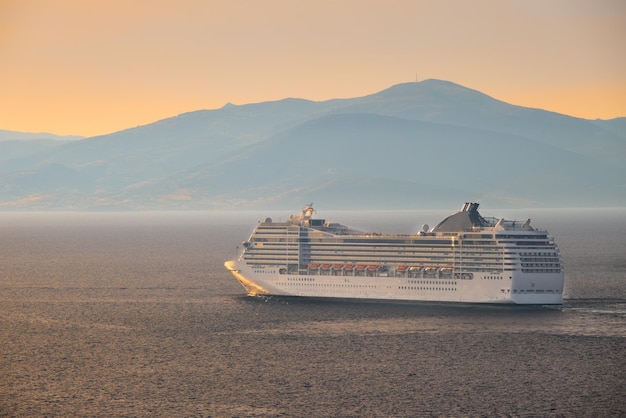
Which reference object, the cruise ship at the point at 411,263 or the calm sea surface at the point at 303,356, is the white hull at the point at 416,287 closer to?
the cruise ship at the point at 411,263

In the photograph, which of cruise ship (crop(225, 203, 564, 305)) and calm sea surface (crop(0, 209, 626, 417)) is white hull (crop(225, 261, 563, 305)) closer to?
cruise ship (crop(225, 203, 564, 305))

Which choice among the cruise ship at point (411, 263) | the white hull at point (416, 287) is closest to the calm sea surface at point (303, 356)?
the white hull at point (416, 287)

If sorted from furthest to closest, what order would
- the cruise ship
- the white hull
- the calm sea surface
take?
the cruise ship
the white hull
the calm sea surface

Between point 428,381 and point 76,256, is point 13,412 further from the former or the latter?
point 76,256

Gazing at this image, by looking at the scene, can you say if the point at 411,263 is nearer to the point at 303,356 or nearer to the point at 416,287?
the point at 416,287

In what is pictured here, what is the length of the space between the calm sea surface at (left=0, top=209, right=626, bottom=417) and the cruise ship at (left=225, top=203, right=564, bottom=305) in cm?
168

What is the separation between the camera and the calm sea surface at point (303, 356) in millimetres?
68250

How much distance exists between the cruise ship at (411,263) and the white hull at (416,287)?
98 mm

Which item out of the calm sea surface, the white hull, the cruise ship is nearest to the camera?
the calm sea surface

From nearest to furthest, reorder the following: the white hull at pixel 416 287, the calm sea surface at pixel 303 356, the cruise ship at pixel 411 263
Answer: the calm sea surface at pixel 303 356, the white hull at pixel 416 287, the cruise ship at pixel 411 263

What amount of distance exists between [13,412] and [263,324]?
111 feet

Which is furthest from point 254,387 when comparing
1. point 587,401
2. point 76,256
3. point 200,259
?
point 76,256

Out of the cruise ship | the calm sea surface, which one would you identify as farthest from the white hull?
the calm sea surface

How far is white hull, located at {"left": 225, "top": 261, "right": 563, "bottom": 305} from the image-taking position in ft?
338
